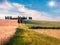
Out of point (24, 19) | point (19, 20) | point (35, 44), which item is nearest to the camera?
point (35, 44)

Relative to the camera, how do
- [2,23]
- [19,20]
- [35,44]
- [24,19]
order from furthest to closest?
[24,19] < [19,20] < [2,23] < [35,44]

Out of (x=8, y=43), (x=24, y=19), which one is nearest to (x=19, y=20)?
(x=24, y=19)

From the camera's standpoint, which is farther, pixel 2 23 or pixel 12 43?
pixel 2 23

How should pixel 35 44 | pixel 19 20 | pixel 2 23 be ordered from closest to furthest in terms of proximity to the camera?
pixel 35 44 → pixel 2 23 → pixel 19 20

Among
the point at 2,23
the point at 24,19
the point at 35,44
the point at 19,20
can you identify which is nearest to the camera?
the point at 35,44

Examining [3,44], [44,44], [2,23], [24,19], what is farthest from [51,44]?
[24,19]

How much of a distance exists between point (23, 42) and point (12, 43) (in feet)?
3.85

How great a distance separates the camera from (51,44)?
18.4 meters

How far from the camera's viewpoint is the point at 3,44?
18.8m

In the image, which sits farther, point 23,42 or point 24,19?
point 24,19

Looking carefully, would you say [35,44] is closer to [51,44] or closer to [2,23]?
[51,44]

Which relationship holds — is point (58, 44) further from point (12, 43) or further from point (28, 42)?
point (12, 43)

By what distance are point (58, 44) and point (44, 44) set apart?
5.68 feet

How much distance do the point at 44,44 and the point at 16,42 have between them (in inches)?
122
